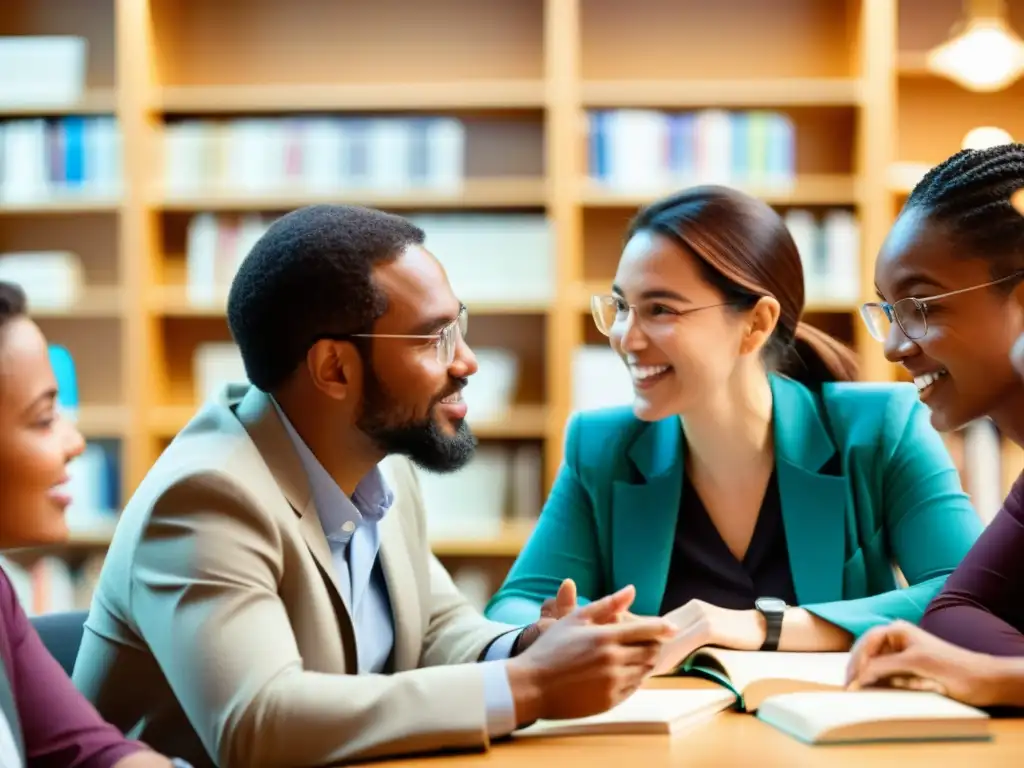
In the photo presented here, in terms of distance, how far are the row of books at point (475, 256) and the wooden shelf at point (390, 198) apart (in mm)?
79

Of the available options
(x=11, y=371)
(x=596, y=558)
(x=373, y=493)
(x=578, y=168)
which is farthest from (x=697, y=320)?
(x=578, y=168)

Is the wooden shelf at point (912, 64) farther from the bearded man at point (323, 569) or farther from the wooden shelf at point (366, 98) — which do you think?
the bearded man at point (323, 569)

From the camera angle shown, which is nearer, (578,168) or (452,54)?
(578,168)

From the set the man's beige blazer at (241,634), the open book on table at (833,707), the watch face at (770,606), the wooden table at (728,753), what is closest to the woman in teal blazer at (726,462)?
the watch face at (770,606)

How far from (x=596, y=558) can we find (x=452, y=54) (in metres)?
2.74

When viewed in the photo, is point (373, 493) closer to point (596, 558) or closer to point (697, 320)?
point (596, 558)

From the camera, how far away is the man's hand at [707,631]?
63.7 inches

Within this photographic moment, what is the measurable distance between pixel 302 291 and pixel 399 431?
0.22m

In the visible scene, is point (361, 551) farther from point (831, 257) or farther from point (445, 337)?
point (831, 257)

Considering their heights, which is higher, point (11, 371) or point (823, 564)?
point (11, 371)

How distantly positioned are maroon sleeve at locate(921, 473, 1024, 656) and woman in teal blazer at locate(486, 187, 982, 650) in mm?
340

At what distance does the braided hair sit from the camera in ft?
5.16

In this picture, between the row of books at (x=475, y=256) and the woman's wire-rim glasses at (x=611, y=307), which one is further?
the row of books at (x=475, y=256)

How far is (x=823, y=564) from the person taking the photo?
1.97 meters
